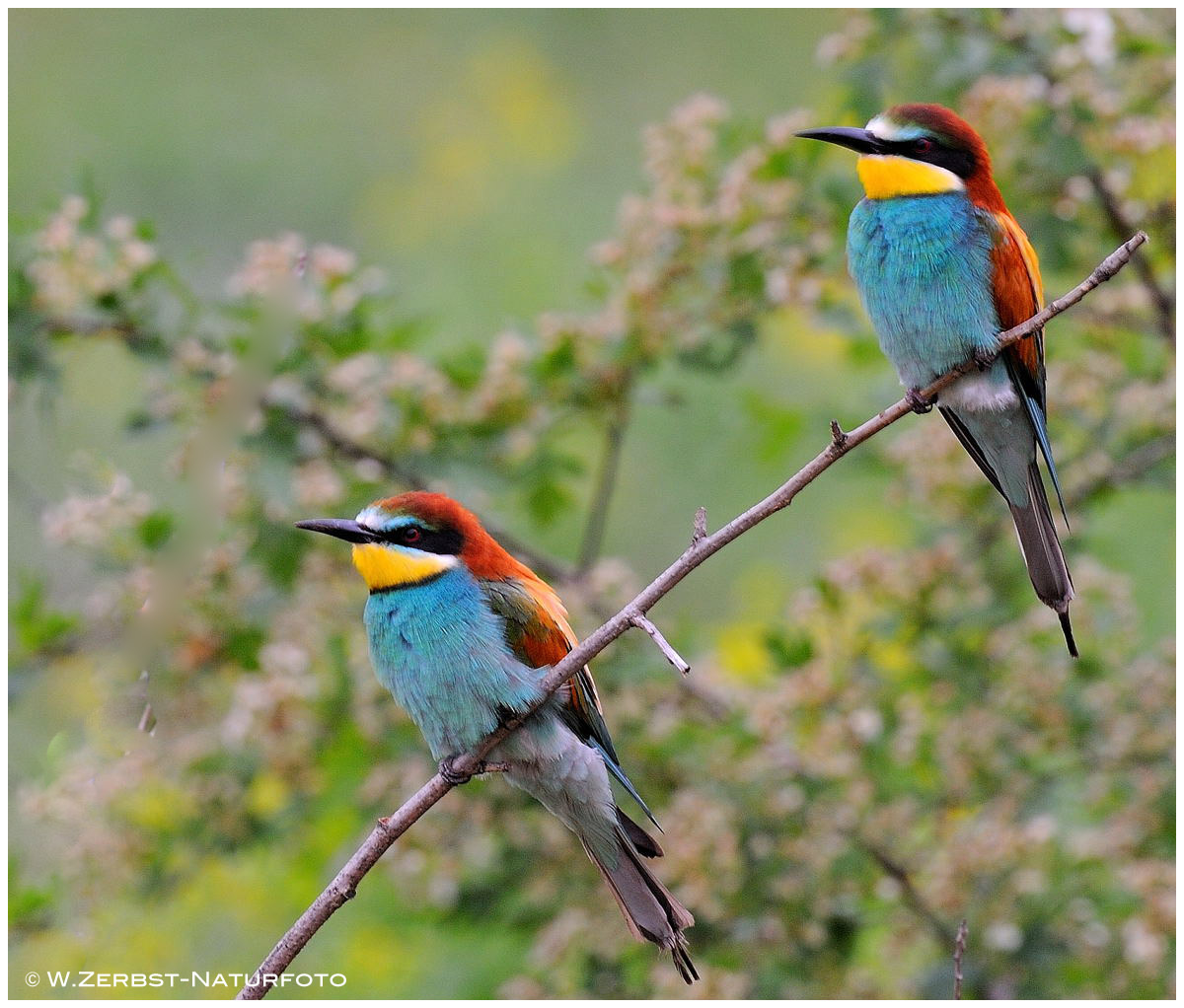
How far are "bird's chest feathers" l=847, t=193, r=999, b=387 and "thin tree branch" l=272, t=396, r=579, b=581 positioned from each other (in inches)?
41.3

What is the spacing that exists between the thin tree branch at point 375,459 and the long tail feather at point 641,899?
0.98 metres

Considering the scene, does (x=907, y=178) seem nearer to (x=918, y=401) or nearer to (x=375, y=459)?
(x=918, y=401)

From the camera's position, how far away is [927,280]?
2262mm

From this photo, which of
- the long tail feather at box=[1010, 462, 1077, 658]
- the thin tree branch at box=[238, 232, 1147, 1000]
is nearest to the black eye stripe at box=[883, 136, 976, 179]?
the long tail feather at box=[1010, 462, 1077, 658]

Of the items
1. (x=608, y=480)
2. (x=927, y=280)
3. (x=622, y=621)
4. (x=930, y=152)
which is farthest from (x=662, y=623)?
(x=622, y=621)

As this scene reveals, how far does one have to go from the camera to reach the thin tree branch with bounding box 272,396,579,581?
9.66 feet

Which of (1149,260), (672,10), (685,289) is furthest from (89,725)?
(672,10)

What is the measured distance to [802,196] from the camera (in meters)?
3.05

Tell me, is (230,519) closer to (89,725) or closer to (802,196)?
(89,725)

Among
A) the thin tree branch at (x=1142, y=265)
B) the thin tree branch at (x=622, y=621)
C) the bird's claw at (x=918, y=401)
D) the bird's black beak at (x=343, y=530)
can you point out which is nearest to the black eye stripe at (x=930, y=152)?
the bird's claw at (x=918, y=401)

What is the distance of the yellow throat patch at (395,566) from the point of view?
7.47 feet

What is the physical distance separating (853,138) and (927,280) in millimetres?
249

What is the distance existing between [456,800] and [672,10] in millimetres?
4593

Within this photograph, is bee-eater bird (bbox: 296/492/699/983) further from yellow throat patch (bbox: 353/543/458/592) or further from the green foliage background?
the green foliage background
